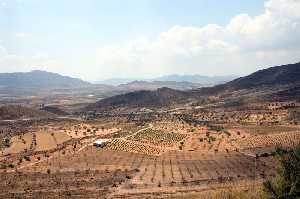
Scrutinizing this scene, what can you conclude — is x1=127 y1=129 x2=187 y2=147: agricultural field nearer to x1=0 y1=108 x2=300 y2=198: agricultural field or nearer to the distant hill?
x1=0 y1=108 x2=300 y2=198: agricultural field

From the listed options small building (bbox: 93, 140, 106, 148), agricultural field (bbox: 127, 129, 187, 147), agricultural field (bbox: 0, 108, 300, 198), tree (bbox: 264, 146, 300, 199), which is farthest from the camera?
agricultural field (bbox: 127, 129, 187, 147)

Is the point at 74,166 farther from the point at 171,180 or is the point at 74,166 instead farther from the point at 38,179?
the point at 171,180

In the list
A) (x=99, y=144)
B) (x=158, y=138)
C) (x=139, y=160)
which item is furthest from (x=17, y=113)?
(x=139, y=160)

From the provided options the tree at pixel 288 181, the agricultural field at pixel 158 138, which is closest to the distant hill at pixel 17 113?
the agricultural field at pixel 158 138

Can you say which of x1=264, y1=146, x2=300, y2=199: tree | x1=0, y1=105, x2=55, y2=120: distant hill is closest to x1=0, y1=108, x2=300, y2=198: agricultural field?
x1=264, y1=146, x2=300, y2=199: tree

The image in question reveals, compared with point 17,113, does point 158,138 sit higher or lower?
lower

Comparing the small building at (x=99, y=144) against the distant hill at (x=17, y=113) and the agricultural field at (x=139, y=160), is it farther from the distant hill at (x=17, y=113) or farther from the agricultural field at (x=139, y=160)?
the distant hill at (x=17, y=113)

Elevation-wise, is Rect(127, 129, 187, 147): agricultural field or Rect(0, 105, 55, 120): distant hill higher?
Rect(0, 105, 55, 120): distant hill

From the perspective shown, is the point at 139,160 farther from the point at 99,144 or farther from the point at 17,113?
the point at 17,113
